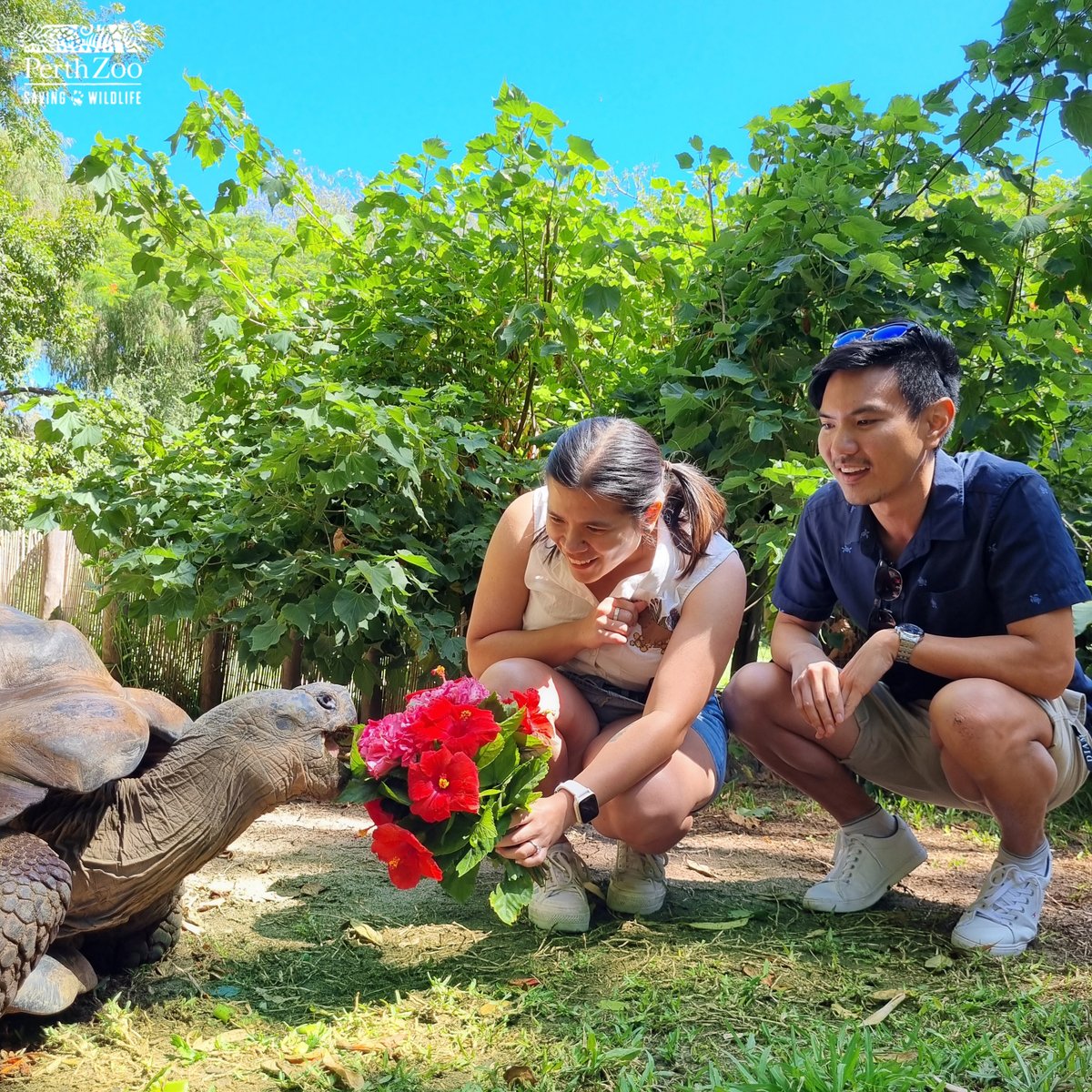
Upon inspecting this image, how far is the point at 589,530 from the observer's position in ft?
6.66

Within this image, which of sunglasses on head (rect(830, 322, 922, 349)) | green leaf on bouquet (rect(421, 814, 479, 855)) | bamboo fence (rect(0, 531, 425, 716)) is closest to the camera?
green leaf on bouquet (rect(421, 814, 479, 855))

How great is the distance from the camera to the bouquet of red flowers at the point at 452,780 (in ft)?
5.55

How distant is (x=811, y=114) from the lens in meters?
3.68

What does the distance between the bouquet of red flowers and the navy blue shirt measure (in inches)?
35.9

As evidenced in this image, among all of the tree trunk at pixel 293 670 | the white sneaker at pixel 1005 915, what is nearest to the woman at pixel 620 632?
the white sneaker at pixel 1005 915

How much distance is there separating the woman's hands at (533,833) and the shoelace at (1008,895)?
104 cm

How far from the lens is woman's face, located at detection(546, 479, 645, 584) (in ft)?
6.60

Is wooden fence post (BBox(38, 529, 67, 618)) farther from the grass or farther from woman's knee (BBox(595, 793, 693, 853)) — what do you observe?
woman's knee (BBox(595, 793, 693, 853))

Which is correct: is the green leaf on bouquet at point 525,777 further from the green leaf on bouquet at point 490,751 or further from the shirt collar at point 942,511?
the shirt collar at point 942,511

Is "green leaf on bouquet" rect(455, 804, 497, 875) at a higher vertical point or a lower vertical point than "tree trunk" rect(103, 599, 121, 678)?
lower

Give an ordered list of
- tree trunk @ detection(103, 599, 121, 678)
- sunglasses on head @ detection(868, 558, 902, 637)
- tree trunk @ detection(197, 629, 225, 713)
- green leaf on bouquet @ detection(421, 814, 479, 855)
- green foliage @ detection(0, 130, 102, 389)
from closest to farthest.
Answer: green leaf on bouquet @ detection(421, 814, 479, 855) → sunglasses on head @ detection(868, 558, 902, 637) → tree trunk @ detection(197, 629, 225, 713) → tree trunk @ detection(103, 599, 121, 678) → green foliage @ detection(0, 130, 102, 389)

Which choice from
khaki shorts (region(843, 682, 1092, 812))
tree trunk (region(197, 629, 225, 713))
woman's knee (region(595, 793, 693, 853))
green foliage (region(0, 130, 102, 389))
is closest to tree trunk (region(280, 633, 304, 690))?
tree trunk (region(197, 629, 225, 713))

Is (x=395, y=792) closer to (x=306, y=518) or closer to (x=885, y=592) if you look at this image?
(x=885, y=592)

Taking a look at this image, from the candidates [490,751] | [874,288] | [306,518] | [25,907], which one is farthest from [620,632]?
[306,518]
